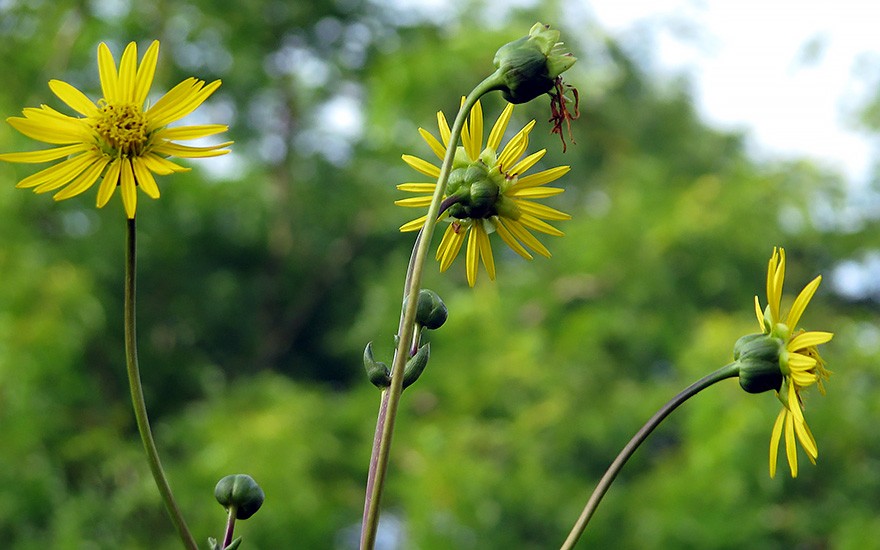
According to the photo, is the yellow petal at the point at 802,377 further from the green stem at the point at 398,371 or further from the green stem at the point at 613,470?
the green stem at the point at 398,371

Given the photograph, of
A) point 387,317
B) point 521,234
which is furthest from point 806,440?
point 387,317

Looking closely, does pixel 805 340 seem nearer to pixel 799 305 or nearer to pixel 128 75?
pixel 799 305

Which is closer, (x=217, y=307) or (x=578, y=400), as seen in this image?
(x=578, y=400)

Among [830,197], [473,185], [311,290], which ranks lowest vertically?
[473,185]

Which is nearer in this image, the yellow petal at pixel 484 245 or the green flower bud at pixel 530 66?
the green flower bud at pixel 530 66

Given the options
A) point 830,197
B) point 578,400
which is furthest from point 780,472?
point 830,197

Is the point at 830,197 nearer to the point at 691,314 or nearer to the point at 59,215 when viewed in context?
the point at 691,314

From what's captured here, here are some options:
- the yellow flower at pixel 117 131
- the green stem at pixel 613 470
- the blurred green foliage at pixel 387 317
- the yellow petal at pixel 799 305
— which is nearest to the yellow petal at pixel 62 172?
the yellow flower at pixel 117 131
